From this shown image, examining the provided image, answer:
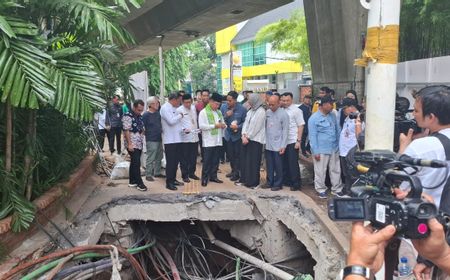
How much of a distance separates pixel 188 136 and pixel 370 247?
5491 millimetres

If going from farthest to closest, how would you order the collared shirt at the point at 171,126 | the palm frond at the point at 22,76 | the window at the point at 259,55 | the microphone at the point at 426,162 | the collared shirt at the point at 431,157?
the window at the point at 259,55 → the collared shirt at the point at 171,126 → the palm frond at the point at 22,76 → the collared shirt at the point at 431,157 → the microphone at the point at 426,162

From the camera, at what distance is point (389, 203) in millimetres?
1644

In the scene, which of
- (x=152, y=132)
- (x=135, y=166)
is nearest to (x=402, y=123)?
(x=135, y=166)

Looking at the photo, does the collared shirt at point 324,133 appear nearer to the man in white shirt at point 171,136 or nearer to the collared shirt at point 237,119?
the collared shirt at point 237,119

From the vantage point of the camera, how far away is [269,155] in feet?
21.5

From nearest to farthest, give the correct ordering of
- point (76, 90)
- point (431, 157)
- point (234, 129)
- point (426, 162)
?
1. point (426, 162)
2. point (431, 157)
3. point (76, 90)
4. point (234, 129)

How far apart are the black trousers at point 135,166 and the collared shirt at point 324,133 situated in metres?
2.61

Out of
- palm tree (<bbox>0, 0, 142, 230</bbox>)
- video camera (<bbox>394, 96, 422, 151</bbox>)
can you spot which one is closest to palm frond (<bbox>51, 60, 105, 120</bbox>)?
palm tree (<bbox>0, 0, 142, 230</bbox>)

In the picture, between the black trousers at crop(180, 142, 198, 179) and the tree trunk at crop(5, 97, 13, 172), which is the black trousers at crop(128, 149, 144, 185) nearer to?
the black trousers at crop(180, 142, 198, 179)

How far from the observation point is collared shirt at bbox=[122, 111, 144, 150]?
6262mm

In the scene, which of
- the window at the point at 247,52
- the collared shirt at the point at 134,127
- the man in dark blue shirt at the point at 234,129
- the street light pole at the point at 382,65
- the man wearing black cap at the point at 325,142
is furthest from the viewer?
the window at the point at 247,52

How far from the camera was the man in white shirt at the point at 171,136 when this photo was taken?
6.64 meters

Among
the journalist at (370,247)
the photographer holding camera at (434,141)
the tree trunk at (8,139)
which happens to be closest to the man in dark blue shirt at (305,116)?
the tree trunk at (8,139)

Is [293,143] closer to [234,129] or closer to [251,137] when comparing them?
[251,137]
